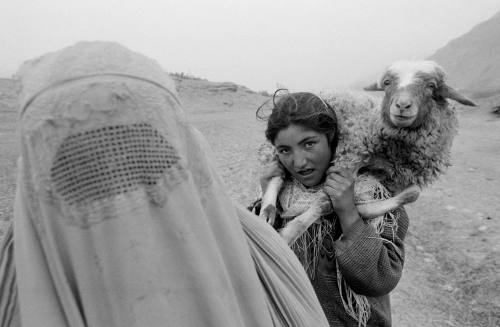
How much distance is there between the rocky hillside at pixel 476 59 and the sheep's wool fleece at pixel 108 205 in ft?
77.8

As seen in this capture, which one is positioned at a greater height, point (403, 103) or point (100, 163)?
point (100, 163)

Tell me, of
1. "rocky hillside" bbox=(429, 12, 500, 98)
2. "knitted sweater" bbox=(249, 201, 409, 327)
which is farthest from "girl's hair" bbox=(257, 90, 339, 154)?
"rocky hillside" bbox=(429, 12, 500, 98)

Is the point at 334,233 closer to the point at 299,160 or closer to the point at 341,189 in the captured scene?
the point at 341,189

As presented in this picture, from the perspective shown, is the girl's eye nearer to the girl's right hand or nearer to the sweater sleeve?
the girl's right hand

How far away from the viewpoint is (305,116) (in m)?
1.74

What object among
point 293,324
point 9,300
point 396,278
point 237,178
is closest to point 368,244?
point 396,278

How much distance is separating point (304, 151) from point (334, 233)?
16.0 inches

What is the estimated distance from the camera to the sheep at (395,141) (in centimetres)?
175

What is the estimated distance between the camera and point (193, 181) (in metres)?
0.93

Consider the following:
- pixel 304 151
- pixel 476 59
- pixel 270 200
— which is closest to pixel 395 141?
pixel 304 151

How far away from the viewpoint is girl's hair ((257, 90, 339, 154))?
175 centimetres

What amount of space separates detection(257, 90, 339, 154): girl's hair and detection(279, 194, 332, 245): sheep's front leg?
0.89ft

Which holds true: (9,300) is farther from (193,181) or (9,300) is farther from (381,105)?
(381,105)

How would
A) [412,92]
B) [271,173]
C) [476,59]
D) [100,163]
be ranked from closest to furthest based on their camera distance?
1. [100,163]
2. [271,173]
3. [412,92]
4. [476,59]
